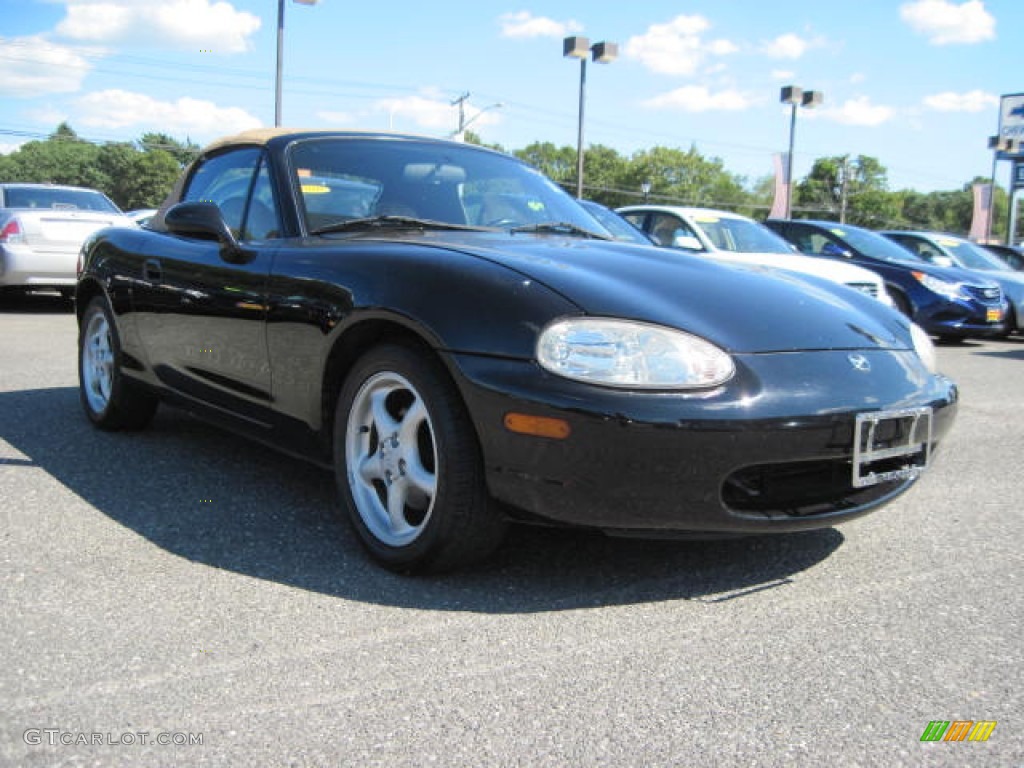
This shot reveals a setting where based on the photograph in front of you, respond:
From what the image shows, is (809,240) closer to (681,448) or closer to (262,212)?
(262,212)

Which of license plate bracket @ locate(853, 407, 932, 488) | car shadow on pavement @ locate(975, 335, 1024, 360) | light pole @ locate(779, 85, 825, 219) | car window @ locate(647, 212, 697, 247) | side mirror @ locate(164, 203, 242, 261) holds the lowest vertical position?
car shadow on pavement @ locate(975, 335, 1024, 360)

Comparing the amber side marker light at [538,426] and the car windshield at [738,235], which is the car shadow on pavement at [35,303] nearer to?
the car windshield at [738,235]

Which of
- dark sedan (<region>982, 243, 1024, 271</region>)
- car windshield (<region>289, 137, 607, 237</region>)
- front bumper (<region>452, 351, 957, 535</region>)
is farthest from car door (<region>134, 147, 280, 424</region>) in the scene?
dark sedan (<region>982, 243, 1024, 271</region>)

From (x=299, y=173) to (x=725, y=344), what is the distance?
1759 mm

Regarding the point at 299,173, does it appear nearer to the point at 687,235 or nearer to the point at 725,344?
the point at 725,344

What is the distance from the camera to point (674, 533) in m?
2.45

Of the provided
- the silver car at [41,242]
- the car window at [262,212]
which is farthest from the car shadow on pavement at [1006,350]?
the silver car at [41,242]

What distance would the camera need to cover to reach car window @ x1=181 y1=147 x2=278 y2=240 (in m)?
3.54

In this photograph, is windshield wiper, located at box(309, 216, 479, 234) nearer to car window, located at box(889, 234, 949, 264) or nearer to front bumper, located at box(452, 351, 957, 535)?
front bumper, located at box(452, 351, 957, 535)

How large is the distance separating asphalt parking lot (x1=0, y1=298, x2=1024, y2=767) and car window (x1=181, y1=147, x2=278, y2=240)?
3.25 ft

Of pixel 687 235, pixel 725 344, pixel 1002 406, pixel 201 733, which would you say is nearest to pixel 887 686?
pixel 725 344

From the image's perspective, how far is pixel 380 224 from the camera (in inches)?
132

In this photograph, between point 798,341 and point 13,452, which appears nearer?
point 798,341

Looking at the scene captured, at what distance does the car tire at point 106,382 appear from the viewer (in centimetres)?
439
